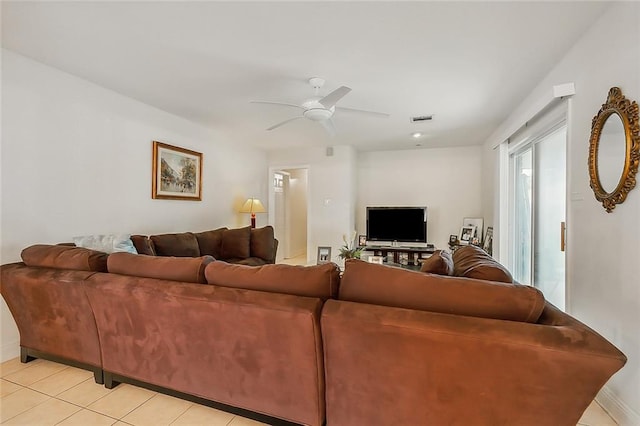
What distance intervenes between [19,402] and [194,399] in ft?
3.67

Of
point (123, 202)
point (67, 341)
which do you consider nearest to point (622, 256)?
point (67, 341)

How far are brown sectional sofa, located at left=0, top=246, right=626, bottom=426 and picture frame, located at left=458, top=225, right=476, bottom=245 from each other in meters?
4.12

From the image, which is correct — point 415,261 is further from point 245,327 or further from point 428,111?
point 245,327

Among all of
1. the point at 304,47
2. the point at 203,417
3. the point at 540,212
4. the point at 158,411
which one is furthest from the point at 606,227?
the point at 158,411

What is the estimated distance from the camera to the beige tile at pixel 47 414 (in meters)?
1.59

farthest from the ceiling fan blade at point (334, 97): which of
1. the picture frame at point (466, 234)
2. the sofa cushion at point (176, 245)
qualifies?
the picture frame at point (466, 234)

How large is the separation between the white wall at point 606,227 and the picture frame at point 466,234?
3097 millimetres

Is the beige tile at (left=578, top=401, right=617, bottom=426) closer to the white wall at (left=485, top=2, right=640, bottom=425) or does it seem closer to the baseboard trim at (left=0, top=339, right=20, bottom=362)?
the white wall at (left=485, top=2, right=640, bottom=425)

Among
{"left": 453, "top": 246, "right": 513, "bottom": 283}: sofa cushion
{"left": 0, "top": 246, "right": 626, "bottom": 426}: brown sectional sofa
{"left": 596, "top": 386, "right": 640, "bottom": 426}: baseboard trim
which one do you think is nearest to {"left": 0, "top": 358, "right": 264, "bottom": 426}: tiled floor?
{"left": 0, "top": 246, "right": 626, "bottom": 426}: brown sectional sofa

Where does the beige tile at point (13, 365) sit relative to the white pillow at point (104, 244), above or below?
below

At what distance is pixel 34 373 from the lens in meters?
2.04

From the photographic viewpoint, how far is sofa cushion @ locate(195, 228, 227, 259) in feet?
12.2

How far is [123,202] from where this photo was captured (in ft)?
10.4

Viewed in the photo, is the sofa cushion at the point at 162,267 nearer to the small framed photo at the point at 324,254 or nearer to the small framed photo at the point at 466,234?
the small framed photo at the point at 324,254
